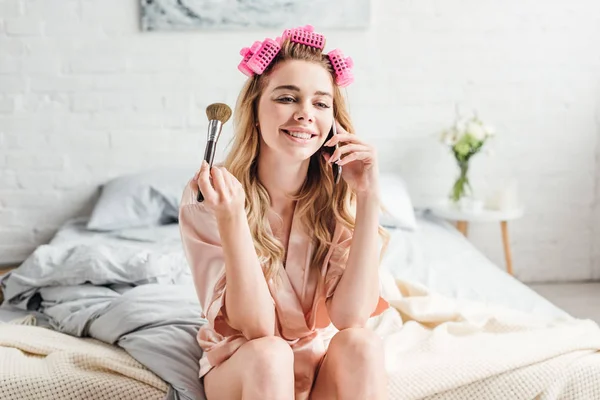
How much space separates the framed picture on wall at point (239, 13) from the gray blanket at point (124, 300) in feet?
4.07

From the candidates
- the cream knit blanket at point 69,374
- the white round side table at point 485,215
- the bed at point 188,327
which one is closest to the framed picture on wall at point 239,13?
the white round side table at point 485,215

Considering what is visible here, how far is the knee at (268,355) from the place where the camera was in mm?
1346

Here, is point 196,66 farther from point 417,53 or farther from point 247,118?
point 247,118

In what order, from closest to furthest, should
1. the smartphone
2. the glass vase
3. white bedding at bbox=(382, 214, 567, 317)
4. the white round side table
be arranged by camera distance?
1. the smartphone
2. white bedding at bbox=(382, 214, 567, 317)
3. the white round side table
4. the glass vase

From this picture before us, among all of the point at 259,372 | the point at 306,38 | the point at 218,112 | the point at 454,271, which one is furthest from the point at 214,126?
the point at 454,271

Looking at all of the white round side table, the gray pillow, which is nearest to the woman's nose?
the gray pillow

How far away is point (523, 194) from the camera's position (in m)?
3.59

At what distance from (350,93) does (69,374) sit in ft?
7.27

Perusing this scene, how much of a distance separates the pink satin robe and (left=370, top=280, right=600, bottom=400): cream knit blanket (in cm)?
18

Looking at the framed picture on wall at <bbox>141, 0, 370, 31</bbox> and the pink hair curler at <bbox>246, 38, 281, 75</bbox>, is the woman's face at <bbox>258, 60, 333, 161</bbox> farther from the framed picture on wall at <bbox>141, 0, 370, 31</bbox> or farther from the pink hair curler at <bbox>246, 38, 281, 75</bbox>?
the framed picture on wall at <bbox>141, 0, 370, 31</bbox>

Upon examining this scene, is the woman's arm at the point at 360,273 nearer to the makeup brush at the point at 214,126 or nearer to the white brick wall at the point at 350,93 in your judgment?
the makeup brush at the point at 214,126

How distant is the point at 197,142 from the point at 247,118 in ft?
6.07

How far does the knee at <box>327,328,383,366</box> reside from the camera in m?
1.38

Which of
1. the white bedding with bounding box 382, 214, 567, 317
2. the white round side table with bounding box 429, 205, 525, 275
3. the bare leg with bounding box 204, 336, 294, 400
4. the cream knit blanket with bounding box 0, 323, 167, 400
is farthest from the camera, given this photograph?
the white round side table with bounding box 429, 205, 525, 275
